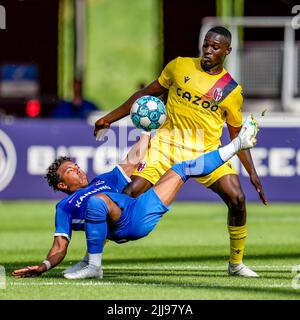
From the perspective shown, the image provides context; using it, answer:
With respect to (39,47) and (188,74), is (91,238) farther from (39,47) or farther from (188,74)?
(39,47)

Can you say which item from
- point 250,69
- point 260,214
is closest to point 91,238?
point 260,214

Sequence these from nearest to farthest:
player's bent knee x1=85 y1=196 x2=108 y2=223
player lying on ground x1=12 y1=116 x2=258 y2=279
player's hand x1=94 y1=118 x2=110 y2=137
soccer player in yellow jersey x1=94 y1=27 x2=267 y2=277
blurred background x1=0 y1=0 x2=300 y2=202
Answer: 1. player's bent knee x1=85 y1=196 x2=108 y2=223
2. player lying on ground x1=12 y1=116 x2=258 y2=279
3. soccer player in yellow jersey x1=94 y1=27 x2=267 y2=277
4. player's hand x1=94 y1=118 x2=110 y2=137
5. blurred background x1=0 y1=0 x2=300 y2=202

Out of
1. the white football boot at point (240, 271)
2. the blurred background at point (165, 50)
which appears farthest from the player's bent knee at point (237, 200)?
the blurred background at point (165, 50)

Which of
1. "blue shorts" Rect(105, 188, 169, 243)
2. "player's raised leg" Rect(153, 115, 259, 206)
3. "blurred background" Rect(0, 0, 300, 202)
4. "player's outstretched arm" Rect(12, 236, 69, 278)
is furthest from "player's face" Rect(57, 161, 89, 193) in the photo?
"blurred background" Rect(0, 0, 300, 202)

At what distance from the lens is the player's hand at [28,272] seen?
33.4 feet

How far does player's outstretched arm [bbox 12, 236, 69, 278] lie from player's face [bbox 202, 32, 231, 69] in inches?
86.2

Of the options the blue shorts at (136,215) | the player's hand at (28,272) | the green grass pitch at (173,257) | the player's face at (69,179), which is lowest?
the green grass pitch at (173,257)

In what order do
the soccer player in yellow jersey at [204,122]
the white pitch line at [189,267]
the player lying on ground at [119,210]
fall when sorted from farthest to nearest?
the white pitch line at [189,267] → the soccer player in yellow jersey at [204,122] → the player lying on ground at [119,210]

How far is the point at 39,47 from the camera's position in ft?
95.4

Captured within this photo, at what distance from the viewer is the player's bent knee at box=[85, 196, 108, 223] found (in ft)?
32.9

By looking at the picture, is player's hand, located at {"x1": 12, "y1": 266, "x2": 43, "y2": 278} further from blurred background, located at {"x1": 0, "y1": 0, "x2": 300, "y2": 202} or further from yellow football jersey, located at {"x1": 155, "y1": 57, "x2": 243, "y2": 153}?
blurred background, located at {"x1": 0, "y1": 0, "x2": 300, "y2": 202}

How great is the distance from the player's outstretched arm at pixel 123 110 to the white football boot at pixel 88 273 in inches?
60.8

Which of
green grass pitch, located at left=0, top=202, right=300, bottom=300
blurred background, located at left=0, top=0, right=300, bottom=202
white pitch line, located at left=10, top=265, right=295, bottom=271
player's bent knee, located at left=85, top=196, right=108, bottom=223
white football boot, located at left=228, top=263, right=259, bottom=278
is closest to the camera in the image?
green grass pitch, located at left=0, top=202, right=300, bottom=300

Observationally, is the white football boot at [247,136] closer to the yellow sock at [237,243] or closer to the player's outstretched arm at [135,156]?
the yellow sock at [237,243]
